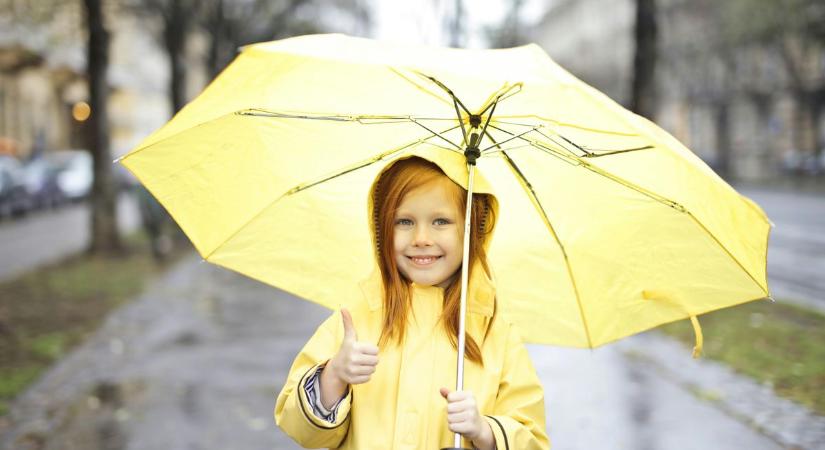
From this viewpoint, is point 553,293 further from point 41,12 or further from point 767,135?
point 767,135

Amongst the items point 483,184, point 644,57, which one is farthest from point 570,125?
point 644,57

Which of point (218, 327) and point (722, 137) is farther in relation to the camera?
point (722, 137)

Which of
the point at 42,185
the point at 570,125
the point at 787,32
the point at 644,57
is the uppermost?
the point at 787,32

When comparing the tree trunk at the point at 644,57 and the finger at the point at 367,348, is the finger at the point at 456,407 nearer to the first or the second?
the finger at the point at 367,348

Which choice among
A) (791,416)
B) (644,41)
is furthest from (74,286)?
(791,416)

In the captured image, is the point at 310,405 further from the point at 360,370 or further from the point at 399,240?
the point at 399,240

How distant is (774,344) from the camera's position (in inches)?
320

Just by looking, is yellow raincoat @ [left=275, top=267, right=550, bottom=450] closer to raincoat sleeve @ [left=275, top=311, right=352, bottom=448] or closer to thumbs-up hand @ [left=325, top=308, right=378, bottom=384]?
raincoat sleeve @ [left=275, top=311, right=352, bottom=448]

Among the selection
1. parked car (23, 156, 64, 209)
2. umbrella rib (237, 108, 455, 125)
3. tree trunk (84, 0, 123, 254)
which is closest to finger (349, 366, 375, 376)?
umbrella rib (237, 108, 455, 125)

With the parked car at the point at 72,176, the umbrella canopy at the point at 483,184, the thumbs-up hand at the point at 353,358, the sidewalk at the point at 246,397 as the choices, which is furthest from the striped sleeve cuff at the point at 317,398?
the parked car at the point at 72,176

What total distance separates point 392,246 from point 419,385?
413 mm

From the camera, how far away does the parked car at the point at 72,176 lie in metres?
34.5

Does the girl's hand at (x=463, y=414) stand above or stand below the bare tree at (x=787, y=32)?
below

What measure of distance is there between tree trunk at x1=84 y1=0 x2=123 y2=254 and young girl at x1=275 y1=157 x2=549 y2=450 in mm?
14366
